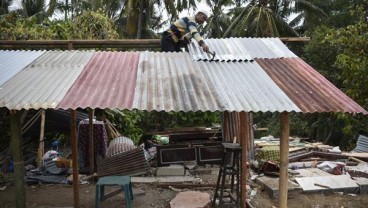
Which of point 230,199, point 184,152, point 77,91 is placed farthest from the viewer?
point 184,152

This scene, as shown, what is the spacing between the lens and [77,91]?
164 inches

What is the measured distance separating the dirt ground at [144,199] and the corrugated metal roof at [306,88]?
301 cm

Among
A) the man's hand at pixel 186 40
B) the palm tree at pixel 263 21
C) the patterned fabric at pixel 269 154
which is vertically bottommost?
the patterned fabric at pixel 269 154

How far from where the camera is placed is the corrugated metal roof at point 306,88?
3.98 m

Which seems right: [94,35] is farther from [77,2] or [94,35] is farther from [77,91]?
[77,2]

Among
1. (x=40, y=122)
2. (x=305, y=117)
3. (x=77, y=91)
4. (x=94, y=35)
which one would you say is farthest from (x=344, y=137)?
(x=77, y=91)

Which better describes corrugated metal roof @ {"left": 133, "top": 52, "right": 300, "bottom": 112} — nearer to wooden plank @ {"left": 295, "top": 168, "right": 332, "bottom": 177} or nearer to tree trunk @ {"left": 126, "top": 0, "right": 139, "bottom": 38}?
wooden plank @ {"left": 295, "top": 168, "right": 332, "bottom": 177}

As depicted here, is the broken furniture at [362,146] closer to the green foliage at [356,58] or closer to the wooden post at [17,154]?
the green foliage at [356,58]

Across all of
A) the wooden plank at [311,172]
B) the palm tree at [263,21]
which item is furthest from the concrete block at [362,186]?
the palm tree at [263,21]

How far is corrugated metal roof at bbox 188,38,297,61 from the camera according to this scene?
541 centimetres

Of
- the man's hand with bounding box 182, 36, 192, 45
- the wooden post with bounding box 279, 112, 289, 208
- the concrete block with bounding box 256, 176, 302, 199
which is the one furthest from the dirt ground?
the man's hand with bounding box 182, 36, 192, 45

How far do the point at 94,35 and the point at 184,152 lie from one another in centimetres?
494

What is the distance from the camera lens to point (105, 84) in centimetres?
443

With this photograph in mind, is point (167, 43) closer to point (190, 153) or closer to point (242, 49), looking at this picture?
point (242, 49)
